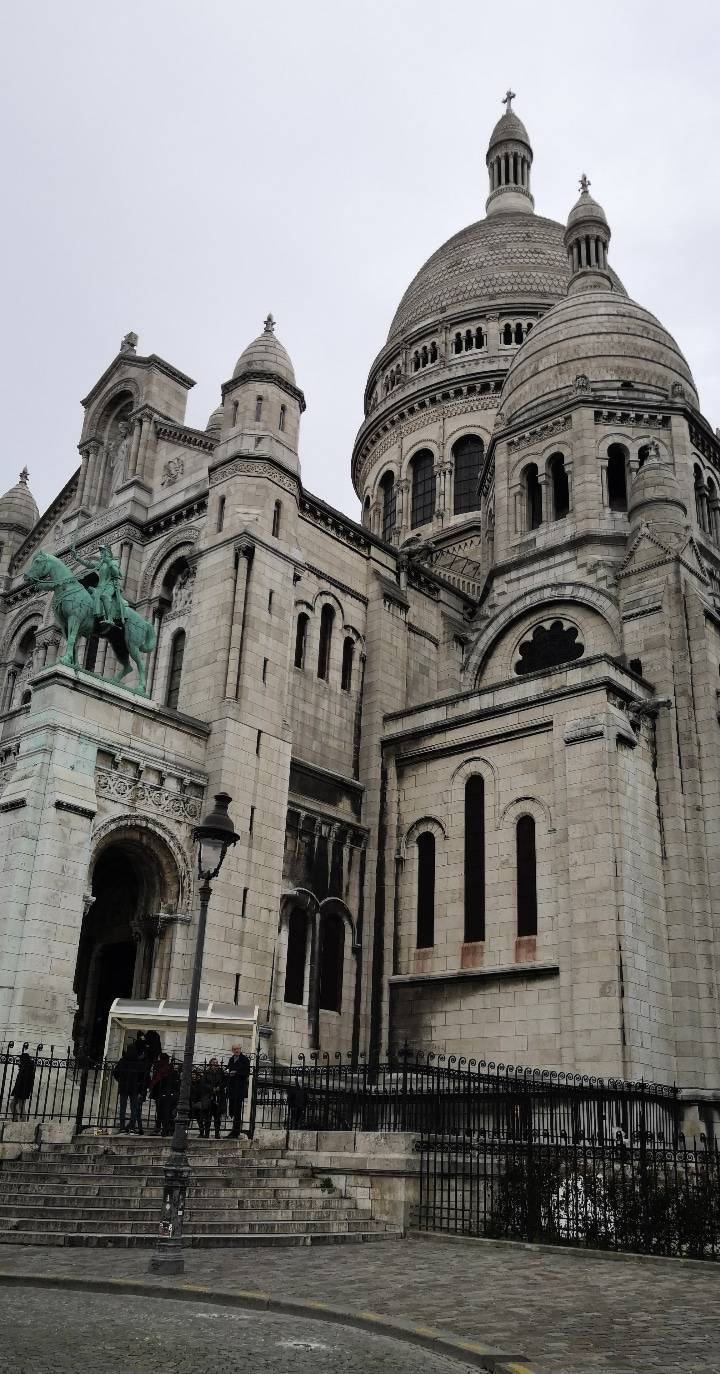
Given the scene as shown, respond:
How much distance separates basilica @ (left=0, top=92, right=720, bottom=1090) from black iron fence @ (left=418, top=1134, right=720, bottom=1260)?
742 cm

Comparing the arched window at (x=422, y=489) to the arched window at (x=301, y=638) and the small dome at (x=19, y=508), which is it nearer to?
the small dome at (x=19, y=508)

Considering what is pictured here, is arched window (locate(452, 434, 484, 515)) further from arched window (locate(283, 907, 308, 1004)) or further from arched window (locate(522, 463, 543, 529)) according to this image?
arched window (locate(283, 907, 308, 1004))

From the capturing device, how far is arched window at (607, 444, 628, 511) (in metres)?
36.3

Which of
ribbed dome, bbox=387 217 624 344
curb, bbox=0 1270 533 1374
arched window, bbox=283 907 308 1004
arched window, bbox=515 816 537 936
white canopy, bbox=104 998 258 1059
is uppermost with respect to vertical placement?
ribbed dome, bbox=387 217 624 344

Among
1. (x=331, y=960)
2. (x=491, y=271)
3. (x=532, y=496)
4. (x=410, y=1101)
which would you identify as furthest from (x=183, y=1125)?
(x=491, y=271)

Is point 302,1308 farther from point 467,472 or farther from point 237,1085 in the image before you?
point 467,472

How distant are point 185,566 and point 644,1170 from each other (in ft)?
75.7

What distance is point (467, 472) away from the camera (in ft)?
170

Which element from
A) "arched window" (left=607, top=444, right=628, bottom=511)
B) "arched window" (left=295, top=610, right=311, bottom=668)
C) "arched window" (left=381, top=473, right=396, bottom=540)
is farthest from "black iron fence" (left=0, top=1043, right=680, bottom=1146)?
"arched window" (left=381, top=473, right=396, bottom=540)

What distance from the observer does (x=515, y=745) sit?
2944 cm

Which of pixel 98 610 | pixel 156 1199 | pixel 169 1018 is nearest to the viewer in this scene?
pixel 156 1199

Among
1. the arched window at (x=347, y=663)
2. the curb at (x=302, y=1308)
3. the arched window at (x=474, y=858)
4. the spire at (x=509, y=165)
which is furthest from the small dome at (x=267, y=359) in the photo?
the spire at (x=509, y=165)

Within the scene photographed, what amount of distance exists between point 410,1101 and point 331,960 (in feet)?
34.0

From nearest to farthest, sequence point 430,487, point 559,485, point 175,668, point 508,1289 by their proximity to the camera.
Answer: point 508,1289, point 175,668, point 559,485, point 430,487
